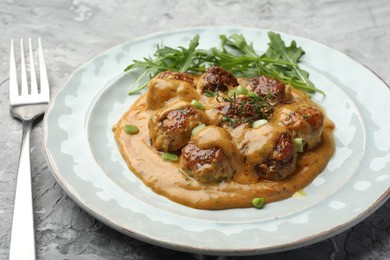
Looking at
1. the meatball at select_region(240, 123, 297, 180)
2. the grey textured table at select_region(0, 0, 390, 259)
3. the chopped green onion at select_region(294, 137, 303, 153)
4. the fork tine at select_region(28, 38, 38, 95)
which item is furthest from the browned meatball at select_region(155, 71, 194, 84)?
the fork tine at select_region(28, 38, 38, 95)

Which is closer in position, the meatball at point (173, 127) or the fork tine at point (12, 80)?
the meatball at point (173, 127)

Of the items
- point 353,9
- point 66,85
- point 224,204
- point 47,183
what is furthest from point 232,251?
point 353,9

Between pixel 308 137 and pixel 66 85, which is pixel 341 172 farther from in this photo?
pixel 66 85

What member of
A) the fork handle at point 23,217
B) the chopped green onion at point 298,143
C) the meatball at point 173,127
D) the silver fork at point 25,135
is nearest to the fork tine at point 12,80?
the silver fork at point 25,135

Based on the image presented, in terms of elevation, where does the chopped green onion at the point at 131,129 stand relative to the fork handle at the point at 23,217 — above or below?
above

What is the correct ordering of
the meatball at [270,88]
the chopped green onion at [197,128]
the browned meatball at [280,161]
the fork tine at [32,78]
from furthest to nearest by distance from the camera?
the fork tine at [32,78]
the meatball at [270,88]
the chopped green onion at [197,128]
the browned meatball at [280,161]

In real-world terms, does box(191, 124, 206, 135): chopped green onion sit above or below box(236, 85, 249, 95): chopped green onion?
below

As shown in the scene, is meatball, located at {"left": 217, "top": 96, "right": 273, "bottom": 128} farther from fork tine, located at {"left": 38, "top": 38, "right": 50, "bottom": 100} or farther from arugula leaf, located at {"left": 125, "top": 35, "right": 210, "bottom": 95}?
fork tine, located at {"left": 38, "top": 38, "right": 50, "bottom": 100}

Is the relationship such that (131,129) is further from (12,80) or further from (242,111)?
(12,80)

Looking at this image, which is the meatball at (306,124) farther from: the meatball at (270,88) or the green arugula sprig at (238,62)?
the green arugula sprig at (238,62)
